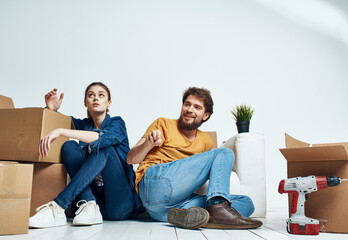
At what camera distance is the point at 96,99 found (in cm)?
167

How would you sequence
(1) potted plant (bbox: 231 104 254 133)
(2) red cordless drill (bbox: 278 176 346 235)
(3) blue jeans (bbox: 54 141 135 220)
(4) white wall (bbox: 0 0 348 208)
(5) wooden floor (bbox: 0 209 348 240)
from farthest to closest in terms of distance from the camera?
(4) white wall (bbox: 0 0 348 208) < (1) potted plant (bbox: 231 104 254 133) < (3) blue jeans (bbox: 54 141 135 220) < (2) red cordless drill (bbox: 278 176 346 235) < (5) wooden floor (bbox: 0 209 348 240)

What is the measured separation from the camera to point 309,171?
1.35 metres

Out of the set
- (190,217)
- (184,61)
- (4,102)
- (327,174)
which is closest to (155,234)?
(190,217)

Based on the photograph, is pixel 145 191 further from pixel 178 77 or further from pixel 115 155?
pixel 178 77

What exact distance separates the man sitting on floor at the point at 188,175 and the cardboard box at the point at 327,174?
0.86 ft

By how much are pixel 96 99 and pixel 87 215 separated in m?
0.61

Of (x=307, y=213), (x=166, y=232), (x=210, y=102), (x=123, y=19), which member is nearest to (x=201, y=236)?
(x=166, y=232)

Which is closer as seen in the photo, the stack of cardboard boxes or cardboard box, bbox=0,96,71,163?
the stack of cardboard boxes

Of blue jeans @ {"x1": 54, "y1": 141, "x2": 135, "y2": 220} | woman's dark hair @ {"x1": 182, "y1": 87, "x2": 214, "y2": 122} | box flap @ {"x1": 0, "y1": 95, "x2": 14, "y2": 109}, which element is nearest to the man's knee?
woman's dark hair @ {"x1": 182, "y1": 87, "x2": 214, "y2": 122}

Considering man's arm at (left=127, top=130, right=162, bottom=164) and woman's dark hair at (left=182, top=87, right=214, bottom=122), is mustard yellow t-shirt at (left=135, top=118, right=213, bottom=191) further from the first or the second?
woman's dark hair at (left=182, top=87, right=214, bottom=122)

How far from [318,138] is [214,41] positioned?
53.4 inches

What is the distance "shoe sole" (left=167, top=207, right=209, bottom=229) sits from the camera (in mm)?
1191

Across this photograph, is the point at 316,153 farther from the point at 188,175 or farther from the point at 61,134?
the point at 61,134

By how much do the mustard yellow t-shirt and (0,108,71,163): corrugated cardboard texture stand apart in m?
0.46
